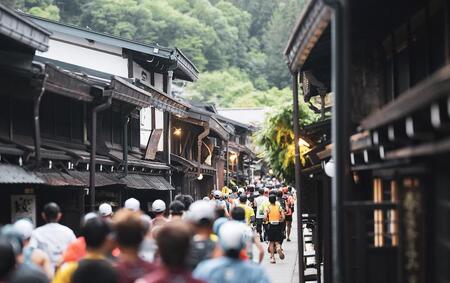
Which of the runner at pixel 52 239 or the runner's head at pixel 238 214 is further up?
the runner's head at pixel 238 214

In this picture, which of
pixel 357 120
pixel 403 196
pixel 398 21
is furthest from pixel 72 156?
pixel 403 196

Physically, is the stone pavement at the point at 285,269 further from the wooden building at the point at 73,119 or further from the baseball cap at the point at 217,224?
the baseball cap at the point at 217,224

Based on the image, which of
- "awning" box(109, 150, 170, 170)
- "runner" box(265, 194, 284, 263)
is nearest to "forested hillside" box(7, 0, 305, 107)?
"awning" box(109, 150, 170, 170)

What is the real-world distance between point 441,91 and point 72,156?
13060 millimetres

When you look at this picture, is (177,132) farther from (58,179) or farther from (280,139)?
(58,179)

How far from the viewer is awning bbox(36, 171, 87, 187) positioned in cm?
1491

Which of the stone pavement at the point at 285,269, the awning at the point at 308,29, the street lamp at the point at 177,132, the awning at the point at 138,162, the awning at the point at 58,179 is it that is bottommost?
the stone pavement at the point at 285,269

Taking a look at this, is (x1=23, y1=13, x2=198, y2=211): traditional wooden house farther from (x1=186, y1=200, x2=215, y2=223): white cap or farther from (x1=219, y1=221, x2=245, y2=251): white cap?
(x1=219, y1=221, x2=245, y2=251): white cap

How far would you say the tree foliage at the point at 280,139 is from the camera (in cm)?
2306

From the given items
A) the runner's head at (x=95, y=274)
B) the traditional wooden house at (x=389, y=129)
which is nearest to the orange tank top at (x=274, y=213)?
the traditional wooden house at (x=389, y=129)

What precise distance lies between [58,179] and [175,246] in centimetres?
1067

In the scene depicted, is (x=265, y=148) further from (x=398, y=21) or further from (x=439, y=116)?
(x=439, y=116)

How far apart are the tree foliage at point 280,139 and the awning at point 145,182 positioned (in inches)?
148

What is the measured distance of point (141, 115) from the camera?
2712 centimetres
